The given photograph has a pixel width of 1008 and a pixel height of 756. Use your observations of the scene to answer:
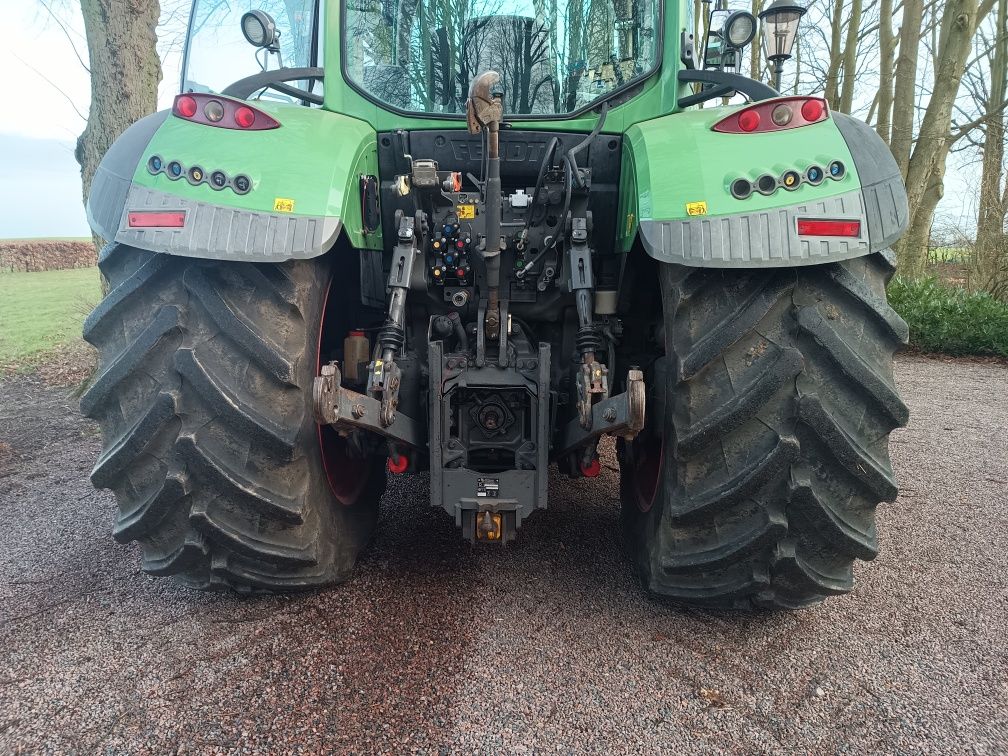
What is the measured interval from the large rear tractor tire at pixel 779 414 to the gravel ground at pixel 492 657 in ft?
1.18

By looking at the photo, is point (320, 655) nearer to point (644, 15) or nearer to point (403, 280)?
point (403, 280)

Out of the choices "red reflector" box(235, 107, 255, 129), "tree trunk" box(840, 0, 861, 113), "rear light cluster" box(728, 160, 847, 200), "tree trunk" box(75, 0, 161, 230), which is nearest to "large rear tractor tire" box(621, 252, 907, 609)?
"rear light cluster" box(728, 160, 847, 200)

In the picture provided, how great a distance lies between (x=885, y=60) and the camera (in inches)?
478

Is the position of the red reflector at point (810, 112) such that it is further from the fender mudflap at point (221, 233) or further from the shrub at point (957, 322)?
the shrub at point (957, 322)

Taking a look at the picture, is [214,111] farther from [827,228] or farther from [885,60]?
[885,60]

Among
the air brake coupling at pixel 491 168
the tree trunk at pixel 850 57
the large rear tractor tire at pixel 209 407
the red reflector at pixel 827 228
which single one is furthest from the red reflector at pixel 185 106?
the tree trunk at pixel 850 57

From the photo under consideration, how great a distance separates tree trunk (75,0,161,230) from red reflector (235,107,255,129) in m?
4.44

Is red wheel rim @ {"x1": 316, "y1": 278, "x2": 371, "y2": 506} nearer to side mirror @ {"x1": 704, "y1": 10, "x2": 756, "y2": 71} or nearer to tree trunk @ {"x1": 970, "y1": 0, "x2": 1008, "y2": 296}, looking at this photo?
side mirror @ {"x1": 704, "y1": 10, "x2": 756, "y2": 71}

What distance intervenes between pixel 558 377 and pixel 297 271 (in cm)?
105

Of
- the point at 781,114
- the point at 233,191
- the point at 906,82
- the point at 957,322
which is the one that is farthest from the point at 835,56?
the point at 233,191

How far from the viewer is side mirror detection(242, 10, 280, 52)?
9.08ft

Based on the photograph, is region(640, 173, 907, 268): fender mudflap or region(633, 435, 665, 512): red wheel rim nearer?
region(640, 173, 907, 268): fender mudflap

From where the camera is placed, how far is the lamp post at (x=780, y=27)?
234 cm

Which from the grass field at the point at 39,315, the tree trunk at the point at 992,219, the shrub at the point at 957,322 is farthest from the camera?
the tree trunk at the point at 992,219
